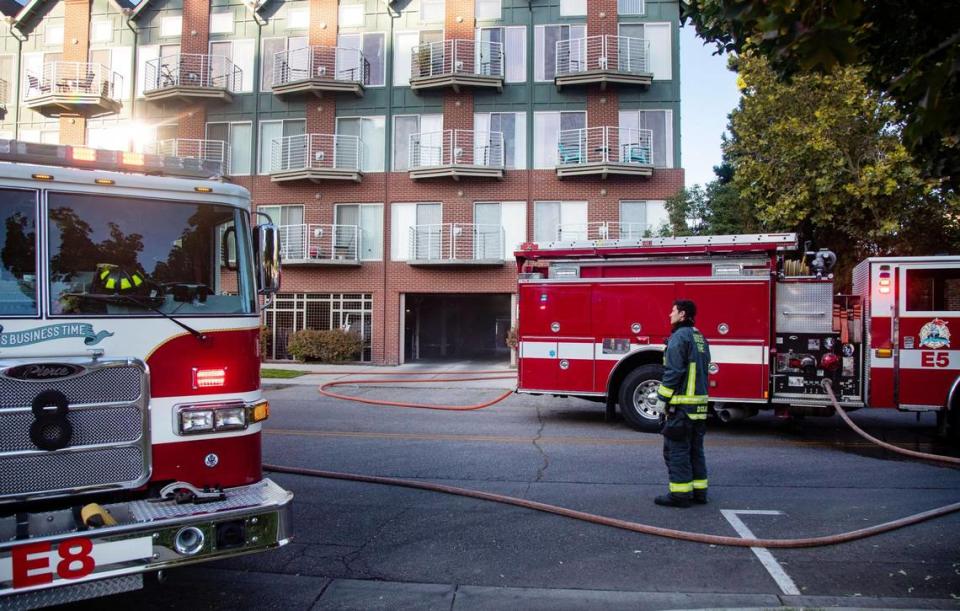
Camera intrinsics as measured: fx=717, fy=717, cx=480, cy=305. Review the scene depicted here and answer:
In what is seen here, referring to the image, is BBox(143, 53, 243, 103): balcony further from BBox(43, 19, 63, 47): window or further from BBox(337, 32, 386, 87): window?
BBox(337, 32, 386, 87): window

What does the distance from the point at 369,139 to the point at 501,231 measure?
581cm

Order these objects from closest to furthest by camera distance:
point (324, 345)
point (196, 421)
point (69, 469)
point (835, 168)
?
1. point (69, 469)
2. point (196, 421)
3. point (835, 168)
4. point (324, 345)

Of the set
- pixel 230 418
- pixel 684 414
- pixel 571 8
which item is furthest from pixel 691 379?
pixel 571 8

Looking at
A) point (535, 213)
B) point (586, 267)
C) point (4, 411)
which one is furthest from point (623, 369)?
point (535, 213)

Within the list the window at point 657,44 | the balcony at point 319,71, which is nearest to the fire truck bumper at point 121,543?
the balcony at point 319,71

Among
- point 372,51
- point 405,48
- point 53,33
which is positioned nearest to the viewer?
point 405,48

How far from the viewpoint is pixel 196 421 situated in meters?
4.13

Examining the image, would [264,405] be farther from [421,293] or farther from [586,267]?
[421,293]

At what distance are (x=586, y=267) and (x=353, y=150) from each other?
16505 millimetres

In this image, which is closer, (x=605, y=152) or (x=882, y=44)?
(x=882, y=44)

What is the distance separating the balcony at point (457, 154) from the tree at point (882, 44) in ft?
55.5

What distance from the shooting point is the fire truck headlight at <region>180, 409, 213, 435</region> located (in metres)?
4.09

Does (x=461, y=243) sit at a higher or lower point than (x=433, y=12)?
lower

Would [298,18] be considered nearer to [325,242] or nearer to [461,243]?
[325,242]
